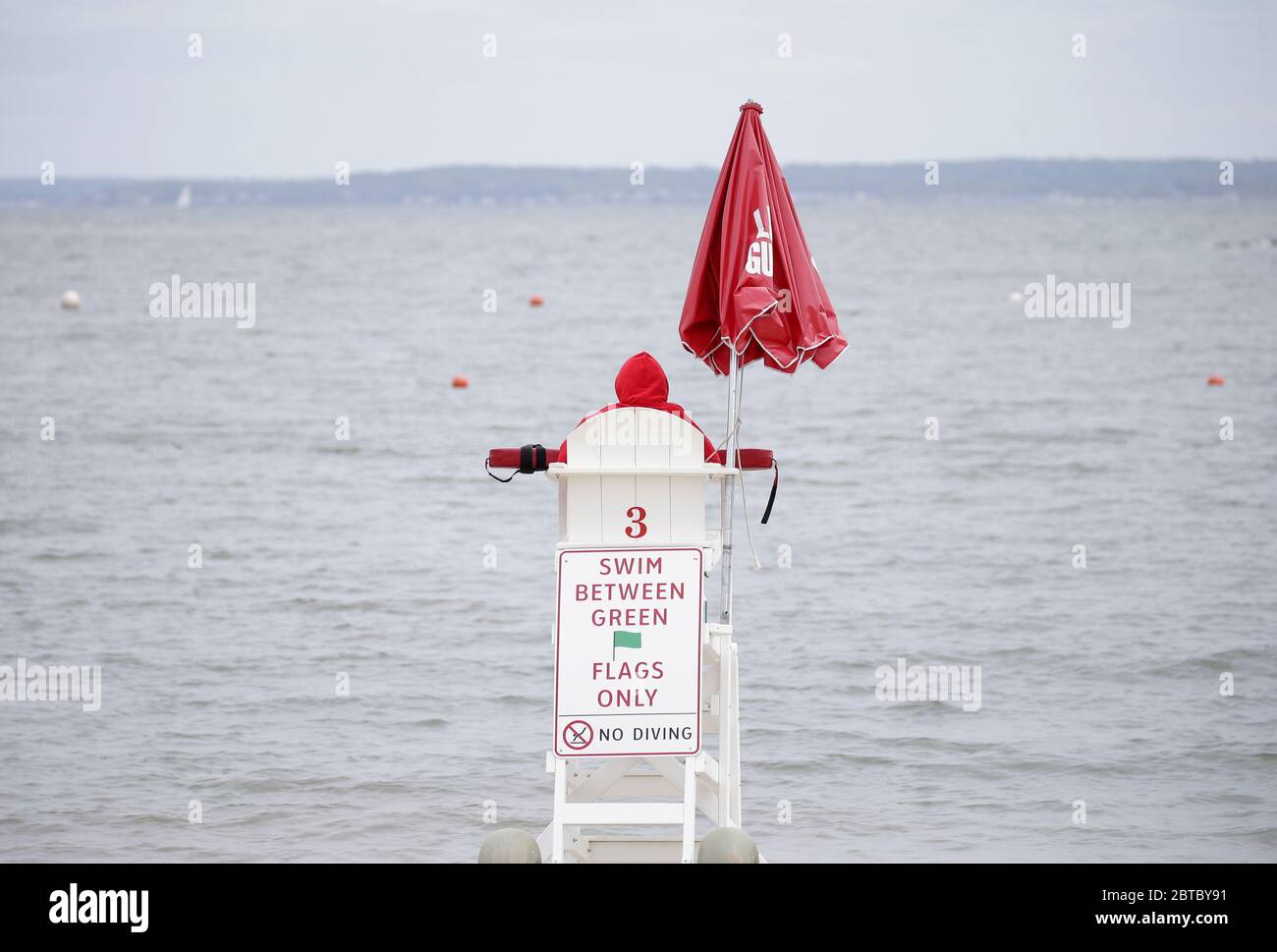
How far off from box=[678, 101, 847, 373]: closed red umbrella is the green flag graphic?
109cm

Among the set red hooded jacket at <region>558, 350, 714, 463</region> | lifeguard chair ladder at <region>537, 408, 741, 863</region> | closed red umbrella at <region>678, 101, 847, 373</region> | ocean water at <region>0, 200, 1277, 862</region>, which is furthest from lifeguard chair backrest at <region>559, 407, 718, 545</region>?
ocean water at <region>0, 200, 1277, 862</region>

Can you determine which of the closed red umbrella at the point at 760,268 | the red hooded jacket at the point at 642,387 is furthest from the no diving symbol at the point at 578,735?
the closed red umbrella at the point at 760,268

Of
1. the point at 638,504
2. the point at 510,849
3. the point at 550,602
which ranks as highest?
the point at 638,504

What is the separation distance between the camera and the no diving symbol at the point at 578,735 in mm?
5848

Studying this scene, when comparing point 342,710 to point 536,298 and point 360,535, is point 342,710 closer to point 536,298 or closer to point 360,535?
point 360,535

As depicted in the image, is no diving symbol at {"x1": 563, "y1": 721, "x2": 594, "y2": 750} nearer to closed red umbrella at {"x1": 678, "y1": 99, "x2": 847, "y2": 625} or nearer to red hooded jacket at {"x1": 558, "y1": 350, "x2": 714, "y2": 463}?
closed red umbrella at {"x1": 678, "y1": 99, "x2": 847, "y2": 625}

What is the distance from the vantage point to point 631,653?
5.87m

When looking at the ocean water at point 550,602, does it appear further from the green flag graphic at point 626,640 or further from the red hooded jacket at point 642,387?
the red hooded jacket at point 642,387

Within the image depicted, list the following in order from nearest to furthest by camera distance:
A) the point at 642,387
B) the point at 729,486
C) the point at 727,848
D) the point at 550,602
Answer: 1. the point at 727,848
2. the point at 642,387
3. the point at 729,486
4. the point at 550,602

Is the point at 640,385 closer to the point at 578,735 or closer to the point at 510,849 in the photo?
the point at 578,735

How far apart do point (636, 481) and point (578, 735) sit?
907 mm

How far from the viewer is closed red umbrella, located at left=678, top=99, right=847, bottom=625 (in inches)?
238

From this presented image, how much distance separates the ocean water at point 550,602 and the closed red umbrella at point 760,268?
8.28 feet

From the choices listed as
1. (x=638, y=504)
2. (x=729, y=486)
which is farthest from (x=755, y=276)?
(x=638, y=504)
